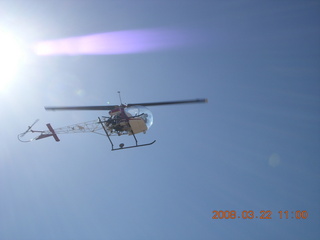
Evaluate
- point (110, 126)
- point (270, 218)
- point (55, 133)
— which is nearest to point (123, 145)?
point (110, 126)

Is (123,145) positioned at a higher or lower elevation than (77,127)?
lower

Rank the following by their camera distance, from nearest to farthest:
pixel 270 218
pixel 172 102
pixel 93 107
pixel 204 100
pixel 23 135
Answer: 1. pixel 204 100
2. pixel 172 102
3. pixel 93 107
4. pixel 23 135
5. pixel 270 218

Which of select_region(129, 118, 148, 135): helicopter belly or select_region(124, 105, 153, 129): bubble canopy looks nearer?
select_region(129, 118, 148, 135): helicopter belly

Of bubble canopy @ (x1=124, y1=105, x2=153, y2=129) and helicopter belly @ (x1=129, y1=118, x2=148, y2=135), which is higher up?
bubble canopy @ (x1=124, y1=105, x2=153, y2=129)

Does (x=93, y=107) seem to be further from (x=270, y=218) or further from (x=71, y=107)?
(x=270, y=218)

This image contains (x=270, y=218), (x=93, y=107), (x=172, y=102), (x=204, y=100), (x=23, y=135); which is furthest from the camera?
(x=270, y=218)
